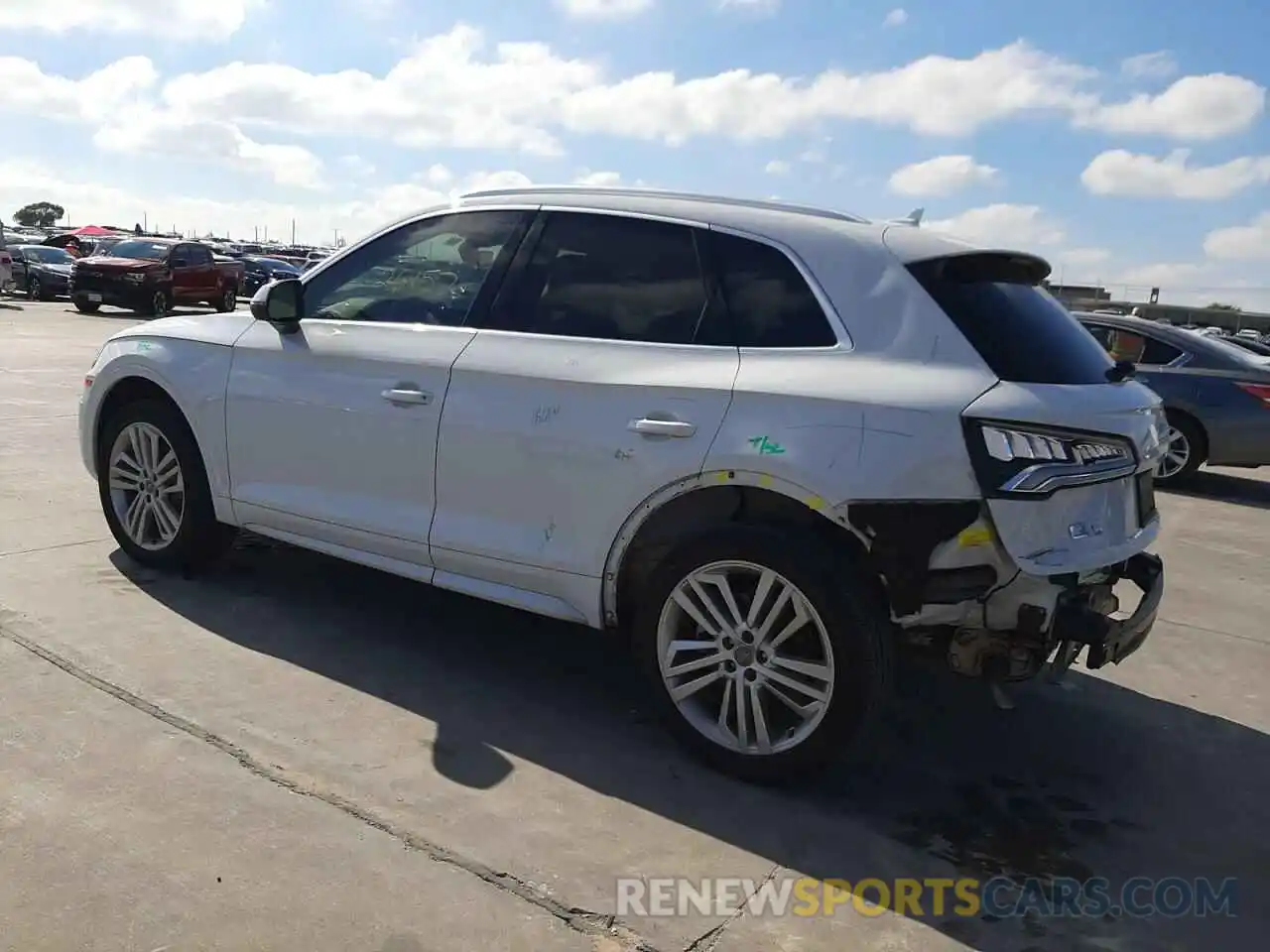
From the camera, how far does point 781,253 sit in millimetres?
3678

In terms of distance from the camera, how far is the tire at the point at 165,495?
4.97 m

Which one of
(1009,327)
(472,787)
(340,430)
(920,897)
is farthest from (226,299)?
(920,897)

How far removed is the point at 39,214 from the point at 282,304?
135 m

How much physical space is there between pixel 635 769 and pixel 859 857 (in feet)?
2.61

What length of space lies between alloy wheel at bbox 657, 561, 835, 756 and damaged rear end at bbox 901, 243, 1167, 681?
1.13ft

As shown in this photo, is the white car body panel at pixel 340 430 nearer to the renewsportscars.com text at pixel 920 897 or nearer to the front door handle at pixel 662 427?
the front door handle at pixel 662 427

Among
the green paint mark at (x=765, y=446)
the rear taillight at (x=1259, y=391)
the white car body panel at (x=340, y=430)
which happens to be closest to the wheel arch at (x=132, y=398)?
the white car body panel at (x=340, y=430)

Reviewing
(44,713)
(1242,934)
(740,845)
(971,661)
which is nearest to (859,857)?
(740,845)

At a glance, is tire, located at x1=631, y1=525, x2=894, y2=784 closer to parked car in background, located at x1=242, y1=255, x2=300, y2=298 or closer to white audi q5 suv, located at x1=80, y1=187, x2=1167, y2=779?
white audi q5 suv, located at x1=80, y1=187, x2=1167, y2=779

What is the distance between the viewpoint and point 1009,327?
3.49m

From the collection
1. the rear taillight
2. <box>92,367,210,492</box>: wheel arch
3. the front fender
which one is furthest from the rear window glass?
the rear taillight

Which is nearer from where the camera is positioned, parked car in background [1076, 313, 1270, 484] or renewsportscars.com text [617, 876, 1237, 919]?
renewsportscars.com text [617, 876, 1237, 919]

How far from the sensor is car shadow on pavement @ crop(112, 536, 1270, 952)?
10.4 feet

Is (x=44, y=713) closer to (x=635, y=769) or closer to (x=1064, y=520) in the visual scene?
(x=635, y=769)
